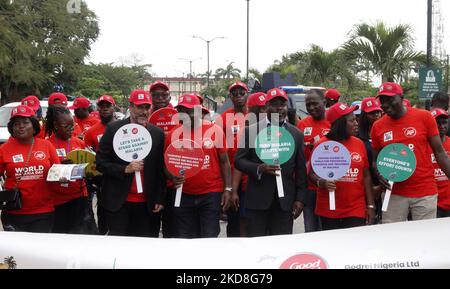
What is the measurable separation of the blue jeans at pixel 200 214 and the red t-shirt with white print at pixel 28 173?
46.8 inches

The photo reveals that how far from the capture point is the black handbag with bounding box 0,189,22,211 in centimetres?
493

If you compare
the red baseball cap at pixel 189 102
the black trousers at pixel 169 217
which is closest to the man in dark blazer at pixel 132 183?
the black trousers at pixel 169 217

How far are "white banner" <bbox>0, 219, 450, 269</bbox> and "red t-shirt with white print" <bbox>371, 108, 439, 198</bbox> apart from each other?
99 centimetres

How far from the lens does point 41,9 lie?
120 ft

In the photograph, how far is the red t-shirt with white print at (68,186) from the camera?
5.84m

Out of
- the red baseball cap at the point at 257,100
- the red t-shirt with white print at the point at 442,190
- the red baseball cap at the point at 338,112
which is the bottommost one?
the red t-shirt with white print at the point at 442,190

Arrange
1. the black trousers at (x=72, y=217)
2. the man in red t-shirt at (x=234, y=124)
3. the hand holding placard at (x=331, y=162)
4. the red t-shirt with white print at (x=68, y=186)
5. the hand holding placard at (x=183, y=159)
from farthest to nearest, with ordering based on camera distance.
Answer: the man in red t-shirt at (x=234, y=124), the black trousers at (x=72, y=217), the red t-shirt with white print at (x=68, y=186), the hand holding placard at (x=183, y=159), the hand holding placard at (x=331, y=162)

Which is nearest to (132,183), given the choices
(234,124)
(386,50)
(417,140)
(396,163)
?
(234,124)

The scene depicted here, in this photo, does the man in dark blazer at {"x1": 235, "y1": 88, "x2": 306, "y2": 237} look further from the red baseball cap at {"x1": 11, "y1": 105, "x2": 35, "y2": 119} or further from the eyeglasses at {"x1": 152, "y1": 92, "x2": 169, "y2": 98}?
the red baseball cap at {"x1": 11, "y1": 105, "x2": 35, "y2": 119}

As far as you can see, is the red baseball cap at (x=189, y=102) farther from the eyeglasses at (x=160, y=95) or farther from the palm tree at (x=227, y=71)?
the palm tree at (x=227, y=71)

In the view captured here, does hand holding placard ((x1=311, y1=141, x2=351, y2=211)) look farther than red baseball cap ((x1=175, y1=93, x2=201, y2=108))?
No

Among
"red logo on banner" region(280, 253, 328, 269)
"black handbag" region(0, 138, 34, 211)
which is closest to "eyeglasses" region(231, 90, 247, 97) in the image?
"black handbag" region(0, 138, 34, 211)
